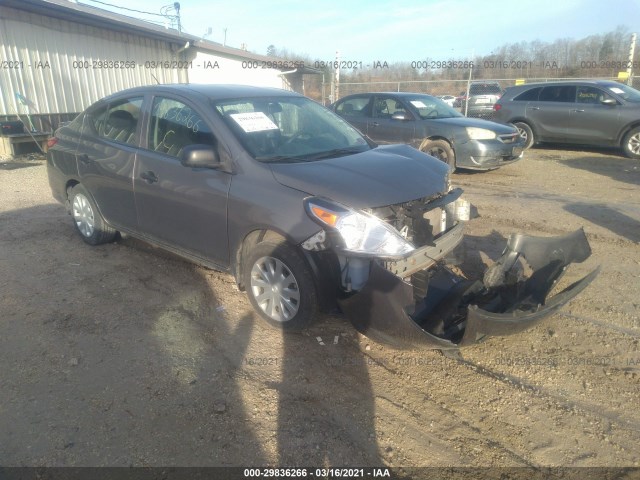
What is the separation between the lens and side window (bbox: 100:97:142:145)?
14.2ft

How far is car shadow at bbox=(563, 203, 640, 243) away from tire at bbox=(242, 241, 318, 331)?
4239 mm

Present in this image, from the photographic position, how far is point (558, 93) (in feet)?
37.6

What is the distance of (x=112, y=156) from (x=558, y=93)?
11066mm

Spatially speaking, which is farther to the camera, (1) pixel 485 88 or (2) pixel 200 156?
(1) pixel 485 88

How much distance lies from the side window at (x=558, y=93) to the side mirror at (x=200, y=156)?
10863 mm

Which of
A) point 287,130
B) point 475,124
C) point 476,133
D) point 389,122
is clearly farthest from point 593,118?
point 287,130

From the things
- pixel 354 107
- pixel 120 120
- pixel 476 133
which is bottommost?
pixel 476 133

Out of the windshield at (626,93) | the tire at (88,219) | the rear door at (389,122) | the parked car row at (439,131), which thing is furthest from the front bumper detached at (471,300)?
the windshield at (626,93)

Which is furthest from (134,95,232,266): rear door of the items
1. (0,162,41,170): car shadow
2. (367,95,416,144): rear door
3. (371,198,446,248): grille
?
(0,162,41,170): car shadow

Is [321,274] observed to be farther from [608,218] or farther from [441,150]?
[441,150]

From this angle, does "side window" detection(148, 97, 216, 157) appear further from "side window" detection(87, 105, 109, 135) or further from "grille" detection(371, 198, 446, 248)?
"grille" detection(371, 198, 446, 248)

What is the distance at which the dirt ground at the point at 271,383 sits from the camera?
2.40 meters

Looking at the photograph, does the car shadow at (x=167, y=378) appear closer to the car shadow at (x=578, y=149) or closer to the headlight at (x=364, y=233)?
the headlight at (x=364, y=233)

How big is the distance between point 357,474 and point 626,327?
2536 mm
